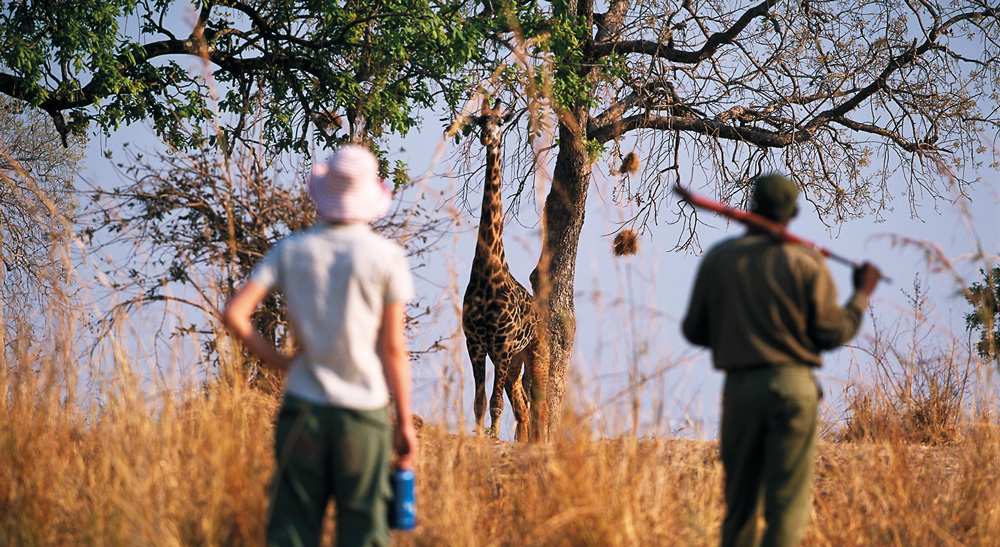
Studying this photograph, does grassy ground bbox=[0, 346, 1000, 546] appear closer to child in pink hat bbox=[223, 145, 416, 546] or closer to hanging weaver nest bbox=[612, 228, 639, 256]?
child in pink hat bbox=[223, 145, 416, 546]

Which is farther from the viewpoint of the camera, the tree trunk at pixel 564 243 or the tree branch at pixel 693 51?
the tree branch at pixel 693 51

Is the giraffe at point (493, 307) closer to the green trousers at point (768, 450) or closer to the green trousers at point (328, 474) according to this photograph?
the green trousers at point (768, 450)

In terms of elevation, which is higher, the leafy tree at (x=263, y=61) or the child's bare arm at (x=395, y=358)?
the leafy tree at (x=263, y=61)

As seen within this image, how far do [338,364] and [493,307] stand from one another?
6.30 metres

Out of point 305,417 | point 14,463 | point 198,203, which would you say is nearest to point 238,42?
point 198,203

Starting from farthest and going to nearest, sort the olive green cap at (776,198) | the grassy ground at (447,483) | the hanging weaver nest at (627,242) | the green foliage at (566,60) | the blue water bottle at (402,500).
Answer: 1. the green foliage at (566,60)
2. the hanging weaver nest at (627,242)
3. the grassy ground at (447,483)
4. the olive green cap at (776,198)
5. the blue water bottle at (402,500)

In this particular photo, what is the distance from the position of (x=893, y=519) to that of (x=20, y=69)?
418 inches

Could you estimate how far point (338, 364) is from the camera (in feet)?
12.4

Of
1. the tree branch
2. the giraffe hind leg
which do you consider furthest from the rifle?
the tree branch

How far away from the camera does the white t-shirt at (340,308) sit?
3.75m

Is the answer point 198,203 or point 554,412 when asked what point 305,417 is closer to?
point 198,203

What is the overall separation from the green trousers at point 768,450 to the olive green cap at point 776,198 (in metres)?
0.64

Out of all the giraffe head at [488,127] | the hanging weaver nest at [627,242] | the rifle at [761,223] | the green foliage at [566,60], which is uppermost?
the green foliage at [566,60]

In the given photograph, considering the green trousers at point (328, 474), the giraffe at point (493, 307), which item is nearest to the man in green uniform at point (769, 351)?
the green trousers at point (328, 474)
